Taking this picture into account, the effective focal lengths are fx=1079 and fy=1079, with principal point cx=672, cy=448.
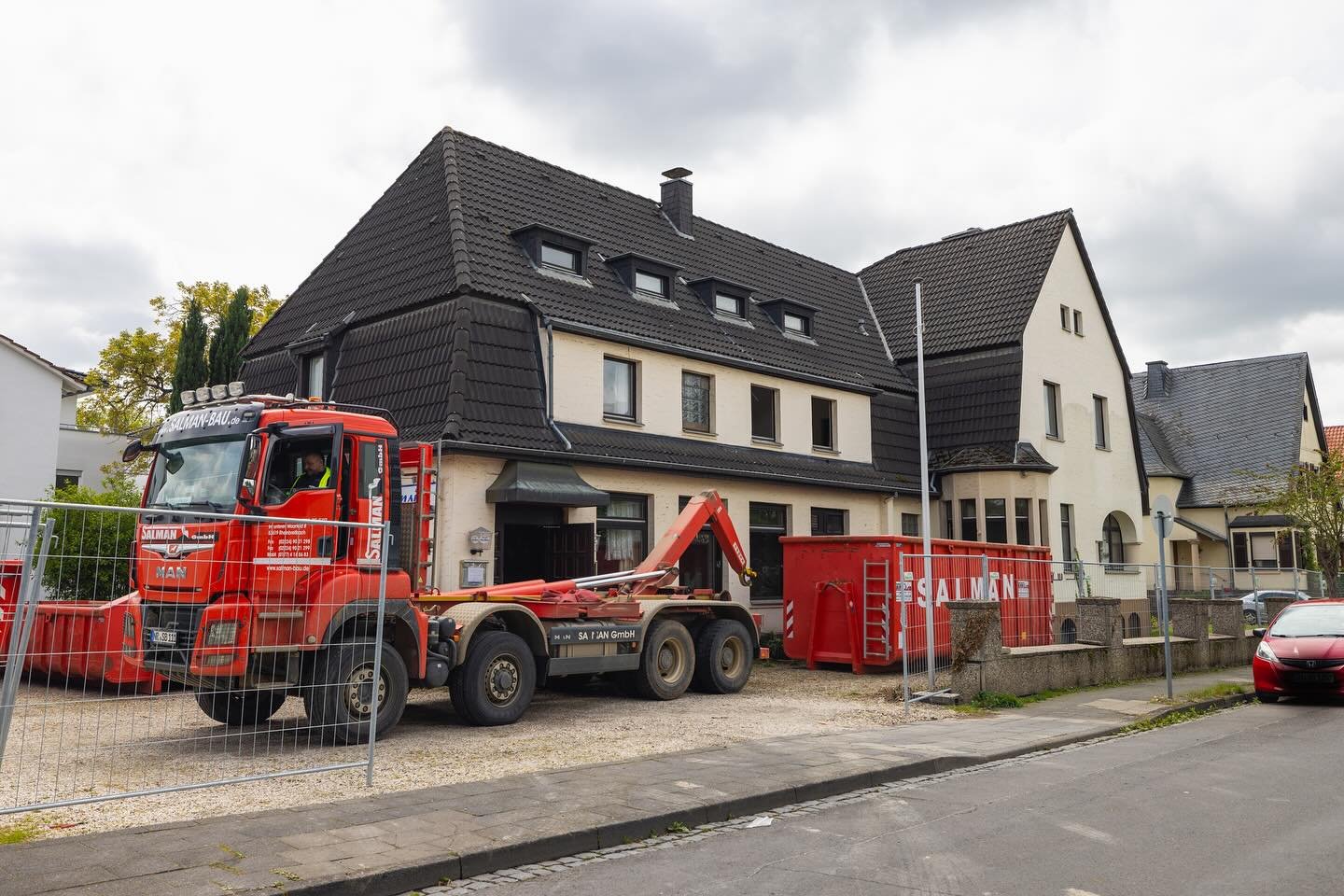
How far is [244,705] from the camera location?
9.96m

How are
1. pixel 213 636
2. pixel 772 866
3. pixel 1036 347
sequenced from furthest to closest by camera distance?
1. pixel 1036 347
2. pixel 213 636
3. pixel 772 866

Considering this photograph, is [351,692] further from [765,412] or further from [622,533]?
[765,412]

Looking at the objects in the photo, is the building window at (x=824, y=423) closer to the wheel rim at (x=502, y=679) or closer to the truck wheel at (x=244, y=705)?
the wheel rim at (x=502, y=679)

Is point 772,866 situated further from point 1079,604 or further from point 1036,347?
point 1036,347

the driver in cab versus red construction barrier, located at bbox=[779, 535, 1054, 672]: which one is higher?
the driver in cab

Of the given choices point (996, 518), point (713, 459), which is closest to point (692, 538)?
point (713, 459)

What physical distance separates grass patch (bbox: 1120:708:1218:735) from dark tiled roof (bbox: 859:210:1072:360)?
13902 millimetres

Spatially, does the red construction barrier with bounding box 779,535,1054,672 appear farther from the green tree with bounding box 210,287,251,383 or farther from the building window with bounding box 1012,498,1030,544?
the green tree with bounding box 210,287,251,383

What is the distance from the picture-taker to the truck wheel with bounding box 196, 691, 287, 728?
9242 mm

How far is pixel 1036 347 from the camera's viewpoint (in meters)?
27.9

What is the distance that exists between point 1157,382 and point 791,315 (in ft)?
100

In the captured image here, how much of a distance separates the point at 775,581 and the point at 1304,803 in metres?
14.7

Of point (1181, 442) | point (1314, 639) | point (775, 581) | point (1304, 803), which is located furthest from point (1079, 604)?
point (1181, 442)

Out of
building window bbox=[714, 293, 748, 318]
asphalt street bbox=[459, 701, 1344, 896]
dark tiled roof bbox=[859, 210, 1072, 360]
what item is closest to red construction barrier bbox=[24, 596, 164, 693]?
asphalt street bbox=[459, 701, 1344, 896]
